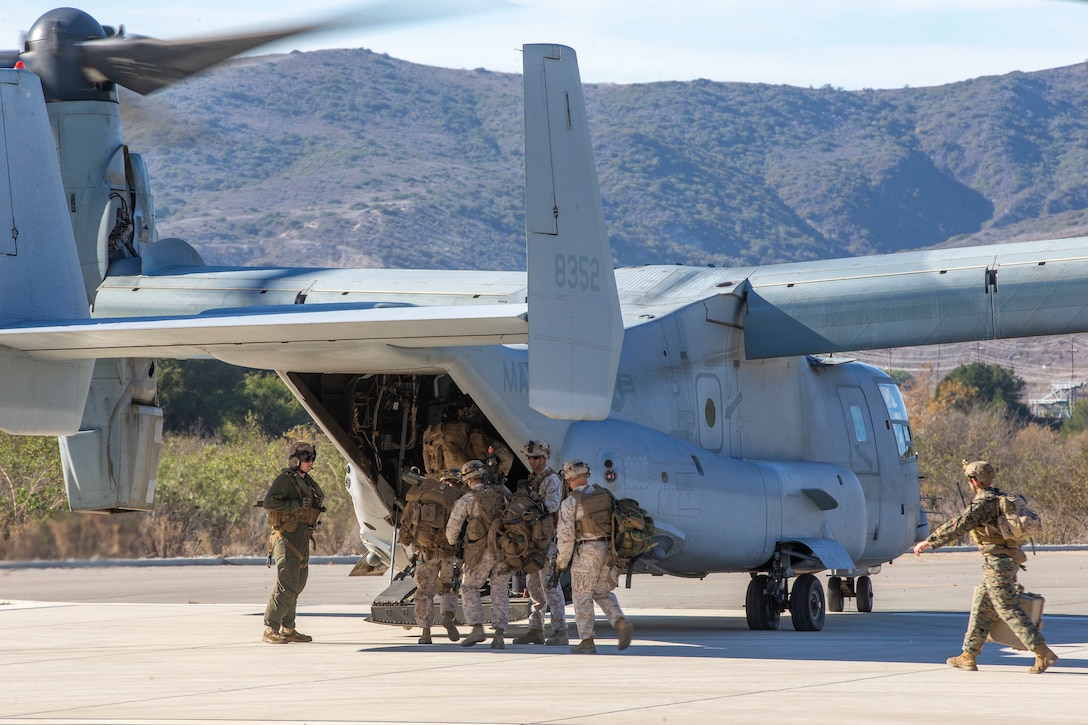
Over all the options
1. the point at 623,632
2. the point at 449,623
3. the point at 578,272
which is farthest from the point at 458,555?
the point at 578,272

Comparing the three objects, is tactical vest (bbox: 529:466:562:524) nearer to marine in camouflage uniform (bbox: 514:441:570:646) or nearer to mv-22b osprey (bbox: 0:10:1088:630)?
marine in camouflage uniform (bbox: 514:441:570:646)

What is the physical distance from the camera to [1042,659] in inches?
408

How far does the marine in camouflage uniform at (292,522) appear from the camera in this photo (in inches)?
493

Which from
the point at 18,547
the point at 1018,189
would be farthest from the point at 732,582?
the point at 1018,189

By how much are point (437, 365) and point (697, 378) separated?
11.8 ft

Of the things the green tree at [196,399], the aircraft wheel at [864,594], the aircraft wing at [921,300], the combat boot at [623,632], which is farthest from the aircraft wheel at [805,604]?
the green tree at [196,399]

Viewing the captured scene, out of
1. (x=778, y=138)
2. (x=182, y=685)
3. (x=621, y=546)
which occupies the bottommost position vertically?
(x=182, y=685)

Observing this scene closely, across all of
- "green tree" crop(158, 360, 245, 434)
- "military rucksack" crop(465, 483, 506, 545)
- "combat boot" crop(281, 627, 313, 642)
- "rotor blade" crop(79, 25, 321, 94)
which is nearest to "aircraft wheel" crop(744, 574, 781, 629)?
"military rucksack" crop(465, 483, 506, 545)

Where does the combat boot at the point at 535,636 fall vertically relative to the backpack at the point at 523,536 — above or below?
below

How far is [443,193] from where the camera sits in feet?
416

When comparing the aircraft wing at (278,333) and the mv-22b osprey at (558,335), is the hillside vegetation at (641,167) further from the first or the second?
the aircraft wing at (278,333)

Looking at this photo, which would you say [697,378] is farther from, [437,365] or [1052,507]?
[1052,507]

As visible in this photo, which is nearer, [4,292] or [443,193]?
[4,292]

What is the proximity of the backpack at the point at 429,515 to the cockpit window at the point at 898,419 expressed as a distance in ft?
23.6
